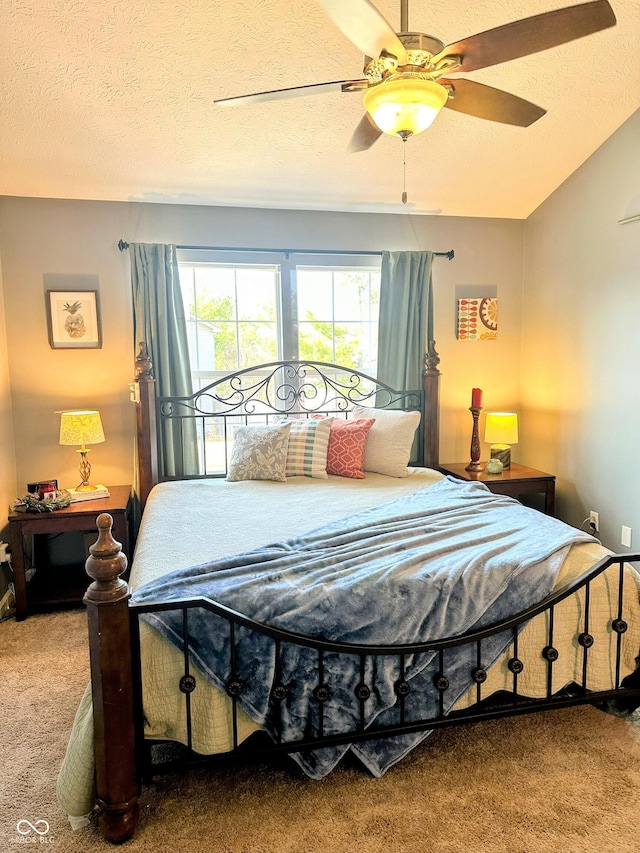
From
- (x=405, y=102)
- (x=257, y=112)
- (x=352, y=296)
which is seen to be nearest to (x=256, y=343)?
(x=352, y=296)

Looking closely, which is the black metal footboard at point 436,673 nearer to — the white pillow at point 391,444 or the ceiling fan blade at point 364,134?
the white pillow at point 391,444

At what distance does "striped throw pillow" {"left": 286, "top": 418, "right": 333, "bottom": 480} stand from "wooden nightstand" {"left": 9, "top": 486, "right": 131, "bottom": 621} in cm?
100

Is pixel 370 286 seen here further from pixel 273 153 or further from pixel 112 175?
pixel 112 175

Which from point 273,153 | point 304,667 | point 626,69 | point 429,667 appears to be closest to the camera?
point 304,667

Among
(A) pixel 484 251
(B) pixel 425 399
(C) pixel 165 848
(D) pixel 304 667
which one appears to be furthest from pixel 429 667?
(A) pixel 484 251

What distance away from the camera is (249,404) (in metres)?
3.87

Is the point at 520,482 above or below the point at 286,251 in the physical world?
below

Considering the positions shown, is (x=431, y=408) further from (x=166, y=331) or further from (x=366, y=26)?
(x=366, y=26)

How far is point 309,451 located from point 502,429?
138 cm

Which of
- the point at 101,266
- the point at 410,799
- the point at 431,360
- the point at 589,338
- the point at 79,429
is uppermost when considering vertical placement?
the point at 101,266

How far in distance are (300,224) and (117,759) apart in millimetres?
3294

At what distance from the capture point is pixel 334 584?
1.73 m

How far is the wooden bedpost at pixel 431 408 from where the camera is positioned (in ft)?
12.6

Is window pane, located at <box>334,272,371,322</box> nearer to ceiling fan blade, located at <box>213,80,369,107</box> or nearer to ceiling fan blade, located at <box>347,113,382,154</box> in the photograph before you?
ceiling fan blade, located at <box>347,113,382,154</box>
